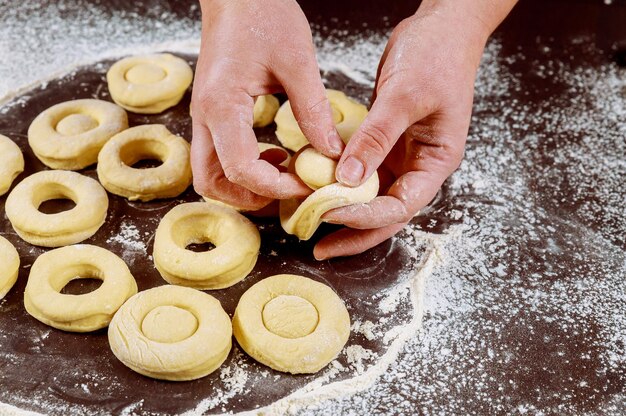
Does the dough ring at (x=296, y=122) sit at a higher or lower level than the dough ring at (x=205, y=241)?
higher

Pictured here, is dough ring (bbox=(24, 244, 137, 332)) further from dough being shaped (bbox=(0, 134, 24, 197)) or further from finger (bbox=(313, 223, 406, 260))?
finger (bbox=(313, 223, 406, 260))

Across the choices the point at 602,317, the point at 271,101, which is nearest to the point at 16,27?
the point at 271,101

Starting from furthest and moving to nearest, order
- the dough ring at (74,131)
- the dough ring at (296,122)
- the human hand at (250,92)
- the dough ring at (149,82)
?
the dough ring at (149,82) → the dough ring at (296,122) → the dough ring at (74,131) → the human hand at (250,92)

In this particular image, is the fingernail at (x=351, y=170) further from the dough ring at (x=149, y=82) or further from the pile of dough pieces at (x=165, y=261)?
the dough ring at (x=149, y=82)

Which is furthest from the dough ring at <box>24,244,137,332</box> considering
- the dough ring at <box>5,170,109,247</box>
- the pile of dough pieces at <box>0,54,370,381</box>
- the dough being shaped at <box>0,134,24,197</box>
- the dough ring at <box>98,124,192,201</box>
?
the dough being shaped at <box>0,134,24,197</box>

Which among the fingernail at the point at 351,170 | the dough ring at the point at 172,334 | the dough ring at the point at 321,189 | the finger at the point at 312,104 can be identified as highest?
the finger at the point at 312,104

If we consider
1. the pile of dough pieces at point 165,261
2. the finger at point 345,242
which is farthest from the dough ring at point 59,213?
the finger at point 345,242

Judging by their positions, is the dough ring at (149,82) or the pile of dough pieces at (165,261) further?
the dough ring at (149,82)

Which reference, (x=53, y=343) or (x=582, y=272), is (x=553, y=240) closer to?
(x=582, y=272)
